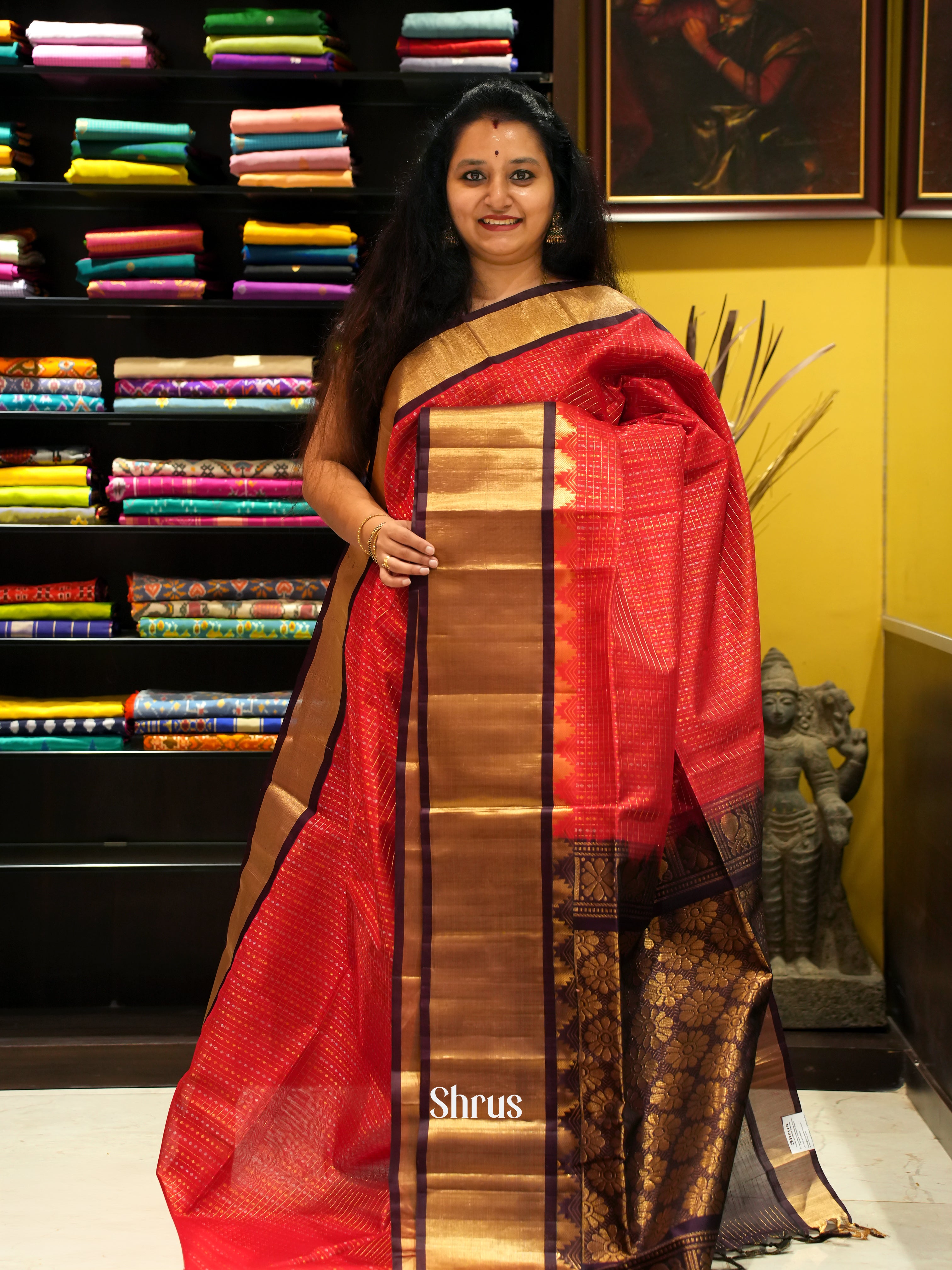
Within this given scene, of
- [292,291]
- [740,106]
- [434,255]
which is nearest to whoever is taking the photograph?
[434,255]

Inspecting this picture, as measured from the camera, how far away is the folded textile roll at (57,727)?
2.59 meters

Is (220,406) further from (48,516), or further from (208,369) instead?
(48,516)

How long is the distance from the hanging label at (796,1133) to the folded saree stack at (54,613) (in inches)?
66.0

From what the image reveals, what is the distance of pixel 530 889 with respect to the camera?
1612 millimetres

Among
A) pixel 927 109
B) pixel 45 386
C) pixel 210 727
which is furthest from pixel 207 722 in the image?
pixel 927 109

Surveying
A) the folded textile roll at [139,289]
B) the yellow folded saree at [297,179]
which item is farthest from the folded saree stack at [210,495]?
the yellow folded saree at [297,179]

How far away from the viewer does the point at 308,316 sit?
2.75 meters

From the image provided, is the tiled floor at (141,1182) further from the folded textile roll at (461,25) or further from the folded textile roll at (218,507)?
the folded textile roll at (461,25)

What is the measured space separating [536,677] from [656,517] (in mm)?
292

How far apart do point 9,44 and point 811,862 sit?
2414mm

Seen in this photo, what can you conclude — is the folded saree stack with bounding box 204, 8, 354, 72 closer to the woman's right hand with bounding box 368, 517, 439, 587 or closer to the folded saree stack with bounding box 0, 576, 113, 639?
the folded saree stack with bounding box 0, 576, 113, 639

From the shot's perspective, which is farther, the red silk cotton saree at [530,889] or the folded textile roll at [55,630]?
the folded textile roll at [55,630]

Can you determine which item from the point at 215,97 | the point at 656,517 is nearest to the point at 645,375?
the point at 656,517

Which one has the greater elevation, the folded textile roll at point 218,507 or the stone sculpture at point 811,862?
the folded textile roll at point 218,507
